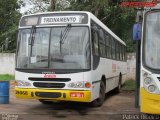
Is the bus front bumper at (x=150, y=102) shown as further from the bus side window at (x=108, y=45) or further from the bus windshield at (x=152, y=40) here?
the bus side window at (x=108, y=45)

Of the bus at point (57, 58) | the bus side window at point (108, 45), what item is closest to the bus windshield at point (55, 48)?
the bus at point (57, 58)

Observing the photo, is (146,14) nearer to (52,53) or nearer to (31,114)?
(52,53)

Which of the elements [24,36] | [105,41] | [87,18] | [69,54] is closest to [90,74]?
[69,54]

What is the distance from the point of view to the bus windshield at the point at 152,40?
28.6 feet

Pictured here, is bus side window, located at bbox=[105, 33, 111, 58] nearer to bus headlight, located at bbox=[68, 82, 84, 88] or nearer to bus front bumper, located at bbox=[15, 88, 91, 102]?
bus headlight, located at bbox=[68, 82, 84, 88]

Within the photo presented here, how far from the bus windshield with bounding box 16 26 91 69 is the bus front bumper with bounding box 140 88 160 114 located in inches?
98.1

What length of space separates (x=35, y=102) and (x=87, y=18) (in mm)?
4470

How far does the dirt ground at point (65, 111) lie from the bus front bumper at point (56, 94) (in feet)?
1.79

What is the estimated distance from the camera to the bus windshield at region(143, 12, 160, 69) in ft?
Answer: 28.6

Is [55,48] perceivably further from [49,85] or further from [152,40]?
[152,40]

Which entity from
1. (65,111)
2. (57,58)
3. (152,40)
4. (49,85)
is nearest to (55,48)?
(57,58)

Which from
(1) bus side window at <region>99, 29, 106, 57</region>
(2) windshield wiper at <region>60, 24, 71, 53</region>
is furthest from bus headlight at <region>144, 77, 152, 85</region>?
(1) bus side window at <region>99, 29, 106, 57</region>

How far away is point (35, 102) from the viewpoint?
13828mm

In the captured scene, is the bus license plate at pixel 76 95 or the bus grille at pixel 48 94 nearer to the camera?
the bus license plate at pixel 76 95
